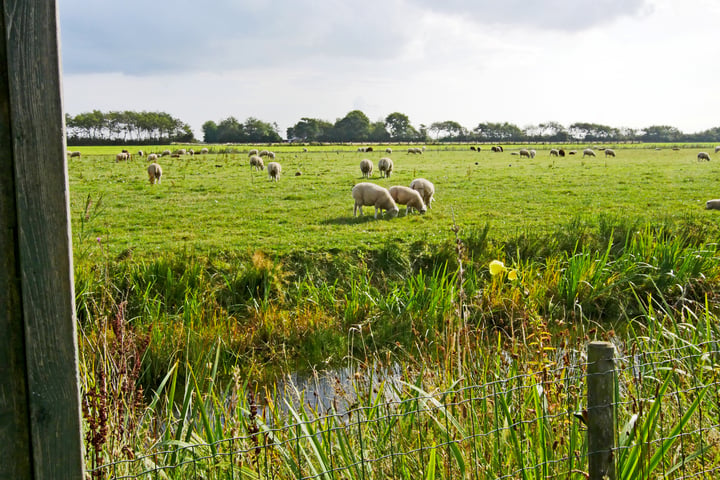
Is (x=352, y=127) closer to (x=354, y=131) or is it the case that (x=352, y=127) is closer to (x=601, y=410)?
(x=354, y=131)

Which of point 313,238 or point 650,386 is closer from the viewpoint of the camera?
point 650,386

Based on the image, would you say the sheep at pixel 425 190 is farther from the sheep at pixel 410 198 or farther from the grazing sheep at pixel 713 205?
the grazing sheep at pixel 713 205

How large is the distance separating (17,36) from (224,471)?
2105 millimetres

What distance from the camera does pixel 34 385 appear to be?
1.41 metres

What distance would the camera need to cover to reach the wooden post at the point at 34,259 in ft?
4.43

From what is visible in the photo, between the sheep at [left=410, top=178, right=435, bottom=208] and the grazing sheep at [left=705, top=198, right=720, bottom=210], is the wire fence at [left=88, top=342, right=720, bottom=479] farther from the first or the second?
the grazing sheep at [left=705, top=198, right=720, bottom=210]

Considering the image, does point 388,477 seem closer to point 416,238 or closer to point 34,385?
point 34,385

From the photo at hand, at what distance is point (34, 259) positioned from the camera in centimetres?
138

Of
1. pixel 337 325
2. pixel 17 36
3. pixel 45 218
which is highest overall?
pixel 17 36

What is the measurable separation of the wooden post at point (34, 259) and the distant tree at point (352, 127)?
12254 cm

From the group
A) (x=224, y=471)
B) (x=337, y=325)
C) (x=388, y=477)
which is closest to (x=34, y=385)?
(x=224, y=471)

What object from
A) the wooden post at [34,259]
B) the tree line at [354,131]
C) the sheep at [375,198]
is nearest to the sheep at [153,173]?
the sheep at [375,198]

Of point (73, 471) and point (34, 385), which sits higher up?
point (34, 385)

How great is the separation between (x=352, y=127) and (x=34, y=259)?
429 ft
